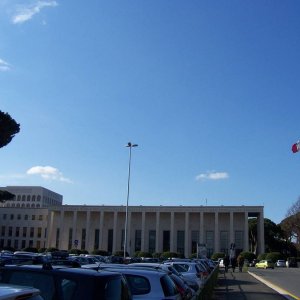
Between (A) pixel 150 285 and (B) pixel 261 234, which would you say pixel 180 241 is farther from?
(A) pixel 150 285

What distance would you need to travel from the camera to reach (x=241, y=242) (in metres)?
111

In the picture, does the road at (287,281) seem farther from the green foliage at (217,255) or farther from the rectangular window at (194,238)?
the rectangular window at (194,238)

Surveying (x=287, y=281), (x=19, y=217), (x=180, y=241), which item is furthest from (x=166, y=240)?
(x=287, y=281)

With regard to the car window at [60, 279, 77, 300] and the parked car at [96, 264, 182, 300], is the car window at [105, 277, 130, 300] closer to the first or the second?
the car window at [60, 279, 77, 300]

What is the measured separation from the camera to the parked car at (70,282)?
579cm

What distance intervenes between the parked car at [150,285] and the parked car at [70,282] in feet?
8.71

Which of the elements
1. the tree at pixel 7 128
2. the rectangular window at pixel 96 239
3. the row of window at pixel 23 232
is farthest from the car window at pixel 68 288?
the row of window at pixel 23 232

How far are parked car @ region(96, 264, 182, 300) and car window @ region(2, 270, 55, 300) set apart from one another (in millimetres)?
2852

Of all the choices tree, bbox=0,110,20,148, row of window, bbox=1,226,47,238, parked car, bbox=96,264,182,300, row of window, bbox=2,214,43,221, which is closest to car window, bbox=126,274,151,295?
parked car, bbox=96,264,182,300

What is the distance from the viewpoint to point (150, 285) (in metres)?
9.04

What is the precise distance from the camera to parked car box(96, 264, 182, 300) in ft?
29.1

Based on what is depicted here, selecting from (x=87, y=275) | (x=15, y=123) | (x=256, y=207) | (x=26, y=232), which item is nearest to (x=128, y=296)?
(x=87, y=275)

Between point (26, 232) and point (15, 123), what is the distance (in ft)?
266

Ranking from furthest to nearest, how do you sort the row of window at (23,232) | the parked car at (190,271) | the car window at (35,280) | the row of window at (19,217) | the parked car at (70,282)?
1. the row of window at (19,217)
2. the row of window at (23,232)
3. the parked car at (190,271)
4. the car window at (35,280)
5. the parked car at (70,282)
